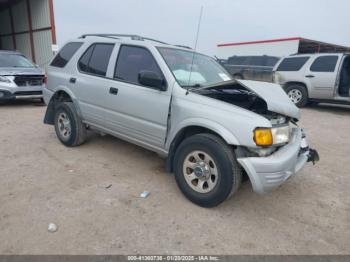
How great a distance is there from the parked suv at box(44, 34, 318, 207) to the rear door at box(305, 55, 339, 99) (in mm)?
5934

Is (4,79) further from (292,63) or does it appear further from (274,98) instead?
(292,63)

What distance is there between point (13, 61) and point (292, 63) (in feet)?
31.2

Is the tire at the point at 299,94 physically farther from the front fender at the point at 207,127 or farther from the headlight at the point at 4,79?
the headlight at the point at 4,79

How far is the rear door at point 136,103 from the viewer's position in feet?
10.8

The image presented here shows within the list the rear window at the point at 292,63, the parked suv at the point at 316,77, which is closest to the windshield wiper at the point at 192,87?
the parked suv at the point at 316,77

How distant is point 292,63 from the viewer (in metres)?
9.61

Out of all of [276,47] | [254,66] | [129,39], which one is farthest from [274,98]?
[276,47]

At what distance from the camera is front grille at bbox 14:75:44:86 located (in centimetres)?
798

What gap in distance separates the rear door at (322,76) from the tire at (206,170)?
24.2 feet

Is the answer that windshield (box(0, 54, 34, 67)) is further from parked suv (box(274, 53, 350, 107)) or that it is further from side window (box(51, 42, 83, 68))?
parked suv (box(274, 53, 350, 107))

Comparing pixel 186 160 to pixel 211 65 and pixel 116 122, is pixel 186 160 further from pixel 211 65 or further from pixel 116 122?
pixel 211 65

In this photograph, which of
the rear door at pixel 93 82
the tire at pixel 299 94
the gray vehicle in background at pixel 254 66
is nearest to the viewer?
the rear door at pixel 93 82

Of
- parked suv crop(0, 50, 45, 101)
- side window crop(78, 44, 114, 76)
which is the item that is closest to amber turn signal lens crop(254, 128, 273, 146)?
side window crop(78, 44, 114, 76)

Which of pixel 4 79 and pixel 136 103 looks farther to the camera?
pixel 4 79
